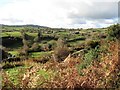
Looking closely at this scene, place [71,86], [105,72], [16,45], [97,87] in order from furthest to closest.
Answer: [16,45], [105,72], [97,87], [71,86]

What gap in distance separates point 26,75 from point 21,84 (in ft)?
0.73

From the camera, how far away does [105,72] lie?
26.4 ft

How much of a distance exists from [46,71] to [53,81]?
0.55 meters

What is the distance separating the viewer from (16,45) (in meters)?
92.2

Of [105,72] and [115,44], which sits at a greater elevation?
[115,44]

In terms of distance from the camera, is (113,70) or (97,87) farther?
(113,70)

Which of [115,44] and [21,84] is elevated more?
[115,44]

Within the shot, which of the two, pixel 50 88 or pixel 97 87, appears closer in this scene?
pixel 50 88

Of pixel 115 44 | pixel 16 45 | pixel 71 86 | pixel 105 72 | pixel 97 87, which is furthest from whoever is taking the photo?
pixel 16 45

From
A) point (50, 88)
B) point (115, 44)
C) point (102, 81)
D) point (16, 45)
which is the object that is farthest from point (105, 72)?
point (16, 45)

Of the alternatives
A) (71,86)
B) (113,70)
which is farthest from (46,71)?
A: (113,70)

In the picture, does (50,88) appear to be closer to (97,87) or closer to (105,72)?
(97,87)

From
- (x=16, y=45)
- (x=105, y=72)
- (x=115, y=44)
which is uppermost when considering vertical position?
(x=115, y=44)

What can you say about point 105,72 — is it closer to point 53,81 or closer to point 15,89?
point 53,81
